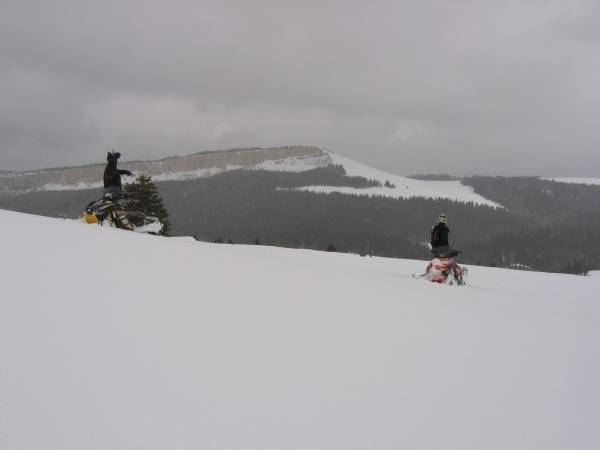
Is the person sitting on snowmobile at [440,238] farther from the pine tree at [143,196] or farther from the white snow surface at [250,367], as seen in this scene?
the pine tree at [143,196]

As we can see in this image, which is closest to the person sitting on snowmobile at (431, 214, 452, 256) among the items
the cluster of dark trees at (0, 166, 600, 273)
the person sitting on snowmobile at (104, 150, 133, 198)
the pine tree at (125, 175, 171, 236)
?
the person sitting on snowmobile at (104, 150, 133, 198)

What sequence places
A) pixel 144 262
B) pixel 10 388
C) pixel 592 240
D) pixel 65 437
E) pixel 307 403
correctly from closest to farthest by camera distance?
pixel 65 437 < pixel 10 388 < pixel 307 403 < pixel 144 262 < pixel 592 240

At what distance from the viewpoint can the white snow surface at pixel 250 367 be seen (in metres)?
3.03

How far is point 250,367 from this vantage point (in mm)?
3971

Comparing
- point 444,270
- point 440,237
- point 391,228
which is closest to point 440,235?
point 440,237

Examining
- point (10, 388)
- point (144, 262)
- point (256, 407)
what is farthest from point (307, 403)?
point (144, 262)

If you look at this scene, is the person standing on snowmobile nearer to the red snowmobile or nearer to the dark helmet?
the red snowmobile

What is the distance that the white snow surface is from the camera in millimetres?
3033

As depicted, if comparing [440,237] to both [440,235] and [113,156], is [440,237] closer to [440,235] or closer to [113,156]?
[440,235]

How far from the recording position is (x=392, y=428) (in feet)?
11.3

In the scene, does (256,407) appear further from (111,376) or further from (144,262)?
(144,262)

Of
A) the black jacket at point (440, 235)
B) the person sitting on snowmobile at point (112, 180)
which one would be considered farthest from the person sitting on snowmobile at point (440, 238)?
the person sitting on snowmobile at point (112, 180)

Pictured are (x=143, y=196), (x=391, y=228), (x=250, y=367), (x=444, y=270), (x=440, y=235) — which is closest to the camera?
(x=250, y=367)

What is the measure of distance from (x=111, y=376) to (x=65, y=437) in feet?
2.33
